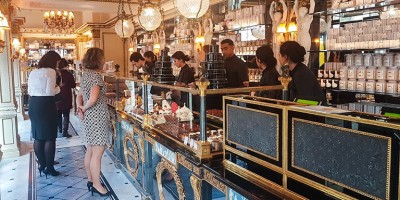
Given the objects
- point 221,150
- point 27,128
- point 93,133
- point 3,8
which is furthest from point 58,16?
point 221,150

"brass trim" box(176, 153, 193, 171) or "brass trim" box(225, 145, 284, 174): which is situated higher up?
"brass trim" box(225, 145, 284, 174)

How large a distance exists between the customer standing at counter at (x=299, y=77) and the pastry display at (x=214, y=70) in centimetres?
71

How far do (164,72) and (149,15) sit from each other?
4.96 ft

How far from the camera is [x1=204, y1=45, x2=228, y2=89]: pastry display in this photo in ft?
8.10

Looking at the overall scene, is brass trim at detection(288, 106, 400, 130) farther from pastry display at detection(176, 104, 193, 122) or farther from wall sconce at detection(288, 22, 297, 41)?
wall sconce at detection(288, 22, 297, 41)

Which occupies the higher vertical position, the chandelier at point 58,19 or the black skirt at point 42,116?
the chandelier at point 58,19

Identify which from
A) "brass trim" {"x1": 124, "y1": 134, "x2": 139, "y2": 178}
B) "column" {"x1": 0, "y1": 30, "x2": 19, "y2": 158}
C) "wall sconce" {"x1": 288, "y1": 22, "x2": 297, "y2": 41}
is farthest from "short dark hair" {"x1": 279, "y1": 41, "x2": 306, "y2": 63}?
"column" {"x1": 0, "y1": 30, "x2": 19, "y2": 158}

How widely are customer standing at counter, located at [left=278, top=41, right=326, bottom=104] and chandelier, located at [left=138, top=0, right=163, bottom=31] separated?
7.08 ft

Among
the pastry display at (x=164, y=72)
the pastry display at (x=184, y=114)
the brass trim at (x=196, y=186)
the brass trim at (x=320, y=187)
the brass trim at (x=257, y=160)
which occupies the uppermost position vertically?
the pastry display at (x=164, y=72)

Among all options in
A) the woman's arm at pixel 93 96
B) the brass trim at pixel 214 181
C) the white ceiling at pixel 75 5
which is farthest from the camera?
the white ceiling at pixel 75 5

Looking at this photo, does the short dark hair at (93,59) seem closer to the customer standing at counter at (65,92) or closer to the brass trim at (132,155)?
the brass trim at (132,155)

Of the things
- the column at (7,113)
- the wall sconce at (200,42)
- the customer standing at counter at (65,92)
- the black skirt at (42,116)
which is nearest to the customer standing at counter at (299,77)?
the black skirt at (42,116)

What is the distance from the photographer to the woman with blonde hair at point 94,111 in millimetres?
3637

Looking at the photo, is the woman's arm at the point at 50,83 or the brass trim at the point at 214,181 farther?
the woman's arm at the point at 50,83
